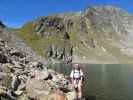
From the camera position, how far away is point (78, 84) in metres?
34.9

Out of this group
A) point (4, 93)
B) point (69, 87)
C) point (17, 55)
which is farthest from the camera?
point (17, 55)

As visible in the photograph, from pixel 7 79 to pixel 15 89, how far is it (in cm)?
136

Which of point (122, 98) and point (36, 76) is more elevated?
point (36, 76)

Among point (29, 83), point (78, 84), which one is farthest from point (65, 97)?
point (29, 83)

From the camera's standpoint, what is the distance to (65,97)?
34.3 meters

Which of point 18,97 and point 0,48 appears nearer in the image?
point 18,97

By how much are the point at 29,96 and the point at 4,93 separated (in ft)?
18.0

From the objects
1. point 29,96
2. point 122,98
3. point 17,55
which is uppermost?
point 17,55

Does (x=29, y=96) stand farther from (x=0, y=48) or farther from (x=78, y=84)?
(x=0, y=48)

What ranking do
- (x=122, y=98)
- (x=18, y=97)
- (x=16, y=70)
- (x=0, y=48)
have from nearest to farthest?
(x=18, y=97), (x=16, y=70), (x=0, y=48), (x=122, y=98)

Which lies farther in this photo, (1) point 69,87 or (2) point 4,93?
(1) point 69,87

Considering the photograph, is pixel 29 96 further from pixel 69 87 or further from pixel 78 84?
→ pixel 69 87

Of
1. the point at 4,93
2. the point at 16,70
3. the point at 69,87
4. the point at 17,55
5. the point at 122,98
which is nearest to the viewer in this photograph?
the point at 4,93

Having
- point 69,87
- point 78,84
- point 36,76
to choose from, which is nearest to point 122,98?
point 69,87
